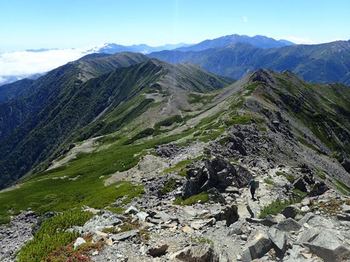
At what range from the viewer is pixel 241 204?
49469 mm

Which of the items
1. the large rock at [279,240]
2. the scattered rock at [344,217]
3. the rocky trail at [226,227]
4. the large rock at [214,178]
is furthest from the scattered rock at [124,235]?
the large rock at [214,178]

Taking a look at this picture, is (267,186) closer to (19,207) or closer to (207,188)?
(207,188)

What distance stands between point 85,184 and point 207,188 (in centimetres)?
6237

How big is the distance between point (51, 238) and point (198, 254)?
43.4 feet

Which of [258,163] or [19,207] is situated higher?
[258,163]

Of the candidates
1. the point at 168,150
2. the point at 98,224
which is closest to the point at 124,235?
the point at 98,224

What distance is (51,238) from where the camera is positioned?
3431cm

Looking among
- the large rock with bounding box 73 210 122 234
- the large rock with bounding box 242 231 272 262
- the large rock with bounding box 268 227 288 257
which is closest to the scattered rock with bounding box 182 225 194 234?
the large rock with bounding box 73 210 122 234

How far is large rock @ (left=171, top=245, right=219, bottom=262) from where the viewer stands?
2783cm

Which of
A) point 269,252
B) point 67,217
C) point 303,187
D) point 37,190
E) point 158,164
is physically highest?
point 269,252

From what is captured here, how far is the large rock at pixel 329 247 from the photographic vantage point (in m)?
25.2

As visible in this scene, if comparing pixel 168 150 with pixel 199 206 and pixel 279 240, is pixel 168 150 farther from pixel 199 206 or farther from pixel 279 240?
pixel 279 240

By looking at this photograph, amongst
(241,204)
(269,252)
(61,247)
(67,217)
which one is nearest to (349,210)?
(269,252)

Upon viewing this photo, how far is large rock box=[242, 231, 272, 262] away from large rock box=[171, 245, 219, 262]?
1990 millimetres
